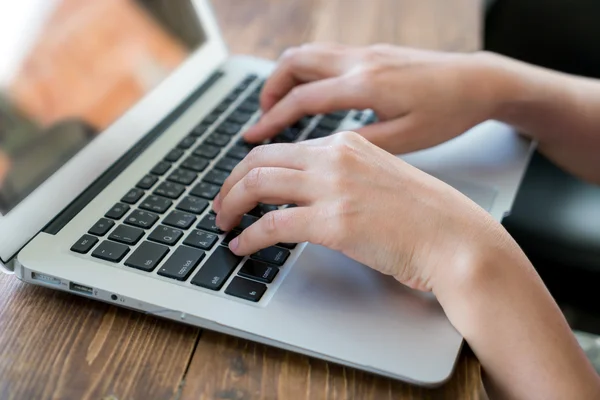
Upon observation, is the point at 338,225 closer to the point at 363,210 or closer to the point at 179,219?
the point at 363,210

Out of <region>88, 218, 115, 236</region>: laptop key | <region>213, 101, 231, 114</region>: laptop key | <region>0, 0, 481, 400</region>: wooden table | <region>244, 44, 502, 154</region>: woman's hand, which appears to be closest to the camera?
<region>0, 0, 481, 400</region>: wooden table

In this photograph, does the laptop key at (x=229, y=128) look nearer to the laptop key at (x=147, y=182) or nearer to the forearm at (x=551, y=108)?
the laptop key at (x=147, y=182)

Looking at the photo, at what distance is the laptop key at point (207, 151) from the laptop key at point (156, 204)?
0.09m

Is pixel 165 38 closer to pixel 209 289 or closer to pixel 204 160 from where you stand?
pixel 204 160

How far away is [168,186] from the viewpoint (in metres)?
0.61

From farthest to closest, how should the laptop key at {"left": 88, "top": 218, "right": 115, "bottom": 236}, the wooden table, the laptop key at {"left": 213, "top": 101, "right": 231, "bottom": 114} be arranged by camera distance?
the laptop key at {"left": 213, "top": 101, "right": 231, "bottom": 114}, the laptop key at {"left": 88, "top": 218, "right": 115, "bottom": 236}, the wooden table

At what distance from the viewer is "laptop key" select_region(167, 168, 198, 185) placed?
0.62 m

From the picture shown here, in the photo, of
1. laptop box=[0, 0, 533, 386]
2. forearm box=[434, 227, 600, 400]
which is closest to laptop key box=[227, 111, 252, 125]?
laptop box=[0, 0, 533, 386]

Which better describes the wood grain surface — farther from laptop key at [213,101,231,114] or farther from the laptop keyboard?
laptop key at [213,101,231,114]

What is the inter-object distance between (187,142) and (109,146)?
0.09 meters

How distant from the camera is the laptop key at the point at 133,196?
0.59 m

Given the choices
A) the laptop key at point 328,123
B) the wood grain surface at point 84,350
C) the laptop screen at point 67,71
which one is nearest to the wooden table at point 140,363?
the wood grain surface at point 84,350

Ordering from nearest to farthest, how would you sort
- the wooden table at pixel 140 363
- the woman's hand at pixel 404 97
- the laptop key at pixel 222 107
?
the wooden table at pixel 140 363 → the woman's hand at pixel 404 97 → the laptop key at pixel 222 107

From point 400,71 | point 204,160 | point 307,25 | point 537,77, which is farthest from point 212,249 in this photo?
point 307,25
